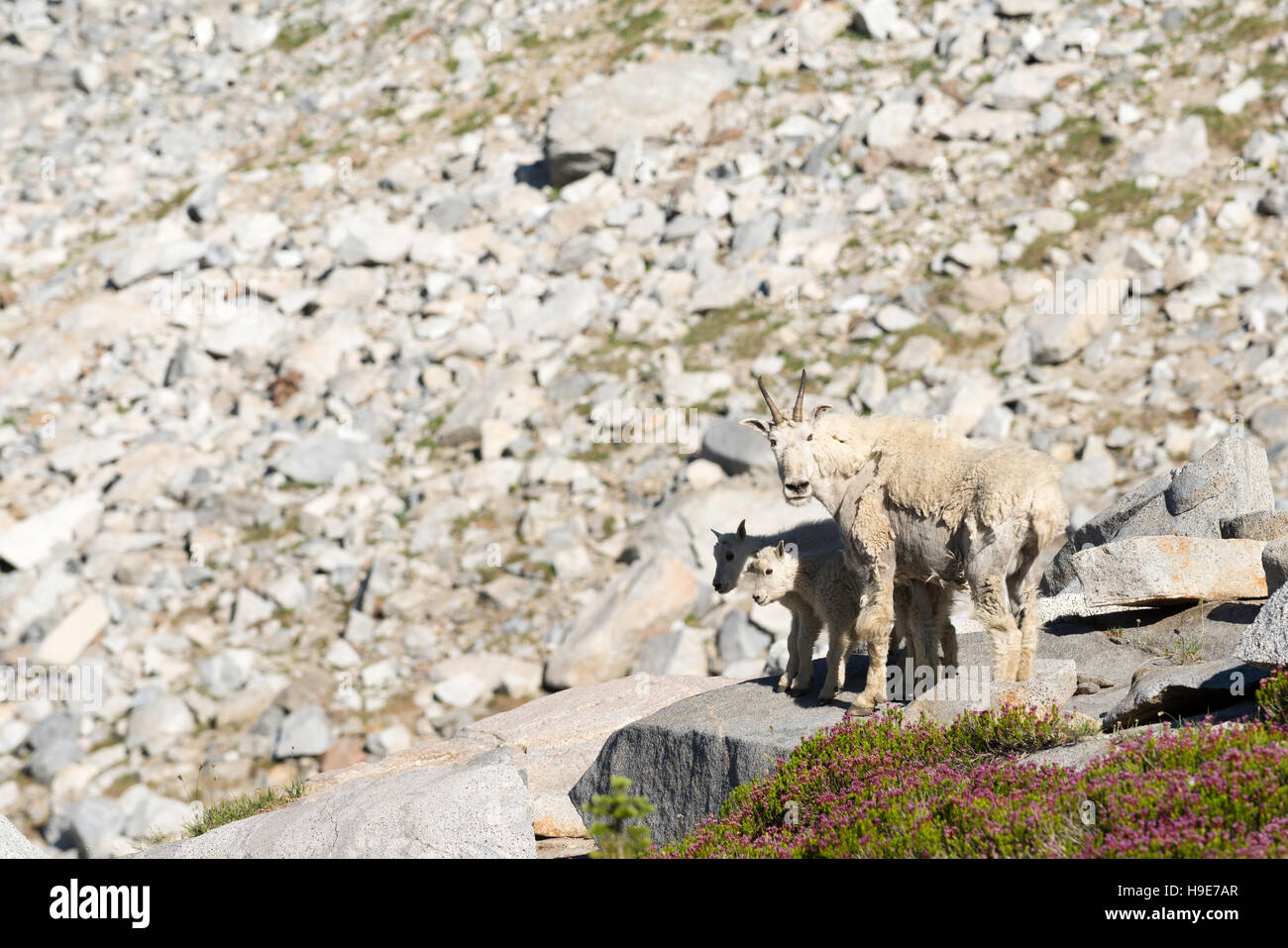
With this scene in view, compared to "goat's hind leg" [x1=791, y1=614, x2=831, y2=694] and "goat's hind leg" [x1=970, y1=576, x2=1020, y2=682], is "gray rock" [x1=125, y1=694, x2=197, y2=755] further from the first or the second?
"goat's hind leg" [x1=970, y1=576, x2=1020, y2=682]

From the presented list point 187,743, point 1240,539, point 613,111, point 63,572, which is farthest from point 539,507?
point 1240,539

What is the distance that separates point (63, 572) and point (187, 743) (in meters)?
6.56

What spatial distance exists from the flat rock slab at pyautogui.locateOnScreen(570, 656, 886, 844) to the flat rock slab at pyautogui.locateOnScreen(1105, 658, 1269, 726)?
7.57 feet

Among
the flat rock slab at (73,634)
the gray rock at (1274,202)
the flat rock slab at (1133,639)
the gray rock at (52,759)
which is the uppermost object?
the gray rock at (1274,202)

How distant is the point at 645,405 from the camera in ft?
95.4

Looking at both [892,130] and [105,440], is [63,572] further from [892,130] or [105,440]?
[892,130]

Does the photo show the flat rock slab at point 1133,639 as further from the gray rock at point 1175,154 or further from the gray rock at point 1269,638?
the gray rock at point 1175,154

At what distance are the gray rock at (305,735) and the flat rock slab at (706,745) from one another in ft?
40.1

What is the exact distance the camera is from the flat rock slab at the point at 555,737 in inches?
507

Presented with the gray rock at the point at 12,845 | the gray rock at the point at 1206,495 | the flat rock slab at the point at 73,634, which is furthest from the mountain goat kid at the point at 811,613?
the flat rock slab at the point at 73,634

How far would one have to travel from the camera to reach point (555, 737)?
1368 cm

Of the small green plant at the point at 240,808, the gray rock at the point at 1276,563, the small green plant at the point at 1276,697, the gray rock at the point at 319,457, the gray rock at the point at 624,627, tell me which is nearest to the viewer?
the small green plant at the point at 1276,697

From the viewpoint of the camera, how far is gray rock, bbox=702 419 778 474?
25.8 metres

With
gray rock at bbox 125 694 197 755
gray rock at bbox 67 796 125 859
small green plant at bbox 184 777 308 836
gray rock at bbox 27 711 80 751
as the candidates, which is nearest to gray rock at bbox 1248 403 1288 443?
small green plant at bbox 184 777 308 836
